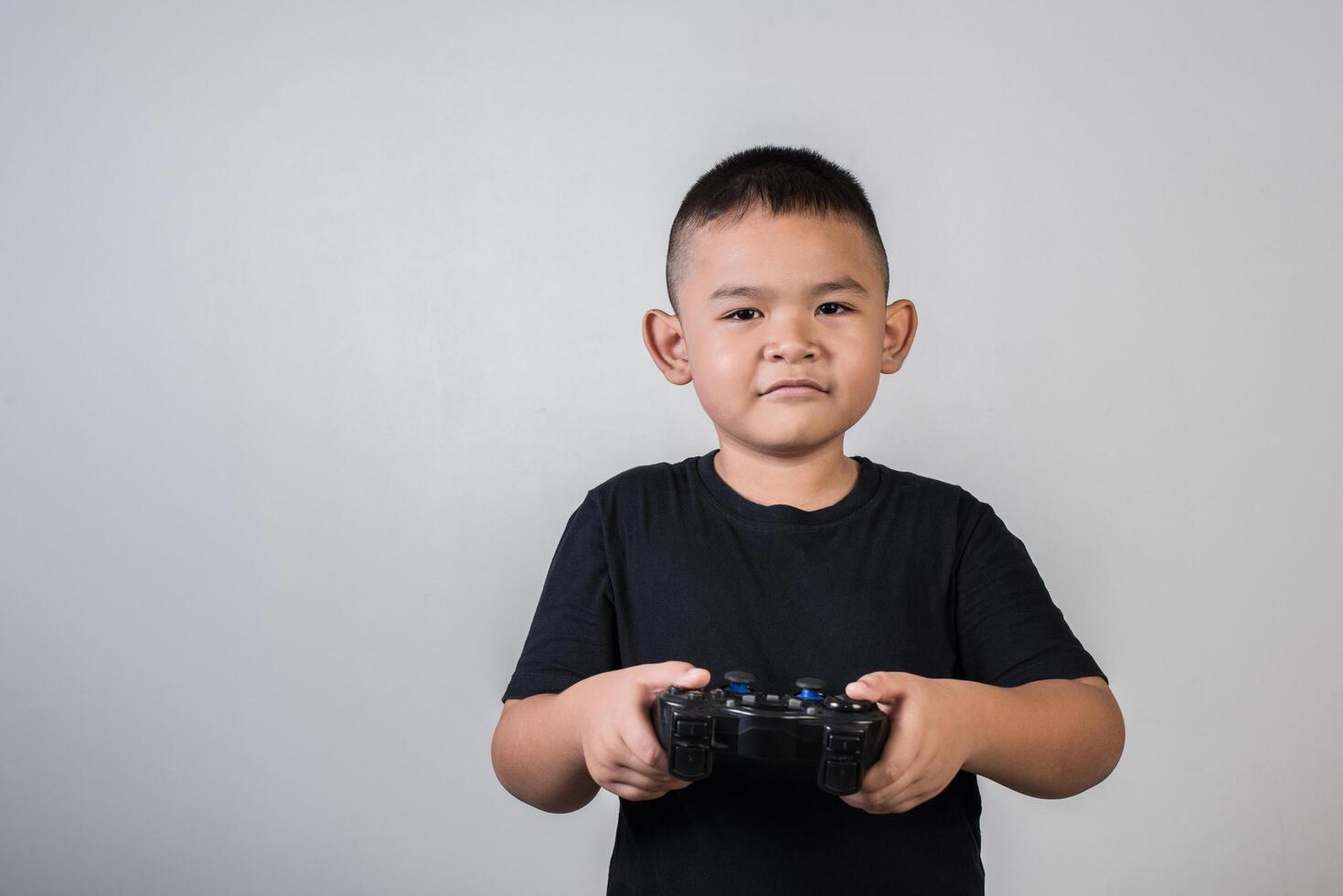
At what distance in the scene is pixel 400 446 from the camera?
1.42 meters

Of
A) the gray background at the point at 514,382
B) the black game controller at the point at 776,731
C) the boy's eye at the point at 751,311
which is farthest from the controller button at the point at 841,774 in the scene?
the gray background at the point at 514,382

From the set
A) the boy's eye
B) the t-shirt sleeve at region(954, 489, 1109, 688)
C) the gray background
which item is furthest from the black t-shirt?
the gray background

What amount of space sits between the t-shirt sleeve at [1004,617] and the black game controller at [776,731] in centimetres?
23

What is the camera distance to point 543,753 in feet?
2.77

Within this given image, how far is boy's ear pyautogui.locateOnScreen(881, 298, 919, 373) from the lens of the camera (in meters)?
0.99

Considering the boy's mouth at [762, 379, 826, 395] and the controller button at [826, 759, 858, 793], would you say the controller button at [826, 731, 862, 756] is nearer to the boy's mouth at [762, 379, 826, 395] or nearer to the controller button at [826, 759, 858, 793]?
the controller button at [826, 759, 858, 793]

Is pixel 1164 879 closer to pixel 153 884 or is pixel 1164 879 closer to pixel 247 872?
pixel 247 872

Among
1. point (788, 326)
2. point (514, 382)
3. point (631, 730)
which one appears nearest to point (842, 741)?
point (631, 730)

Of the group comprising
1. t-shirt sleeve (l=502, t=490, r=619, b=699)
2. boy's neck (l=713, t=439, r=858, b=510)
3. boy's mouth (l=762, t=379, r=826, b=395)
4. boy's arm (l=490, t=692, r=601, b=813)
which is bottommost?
boy's arm (l=490, t=692, r=601, b=813)

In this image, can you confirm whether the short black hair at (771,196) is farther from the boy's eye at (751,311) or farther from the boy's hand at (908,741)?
the boy's hand at (908,741)

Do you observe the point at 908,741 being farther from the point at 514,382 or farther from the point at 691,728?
the point at 514,382

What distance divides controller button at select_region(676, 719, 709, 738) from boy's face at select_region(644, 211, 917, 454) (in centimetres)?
30

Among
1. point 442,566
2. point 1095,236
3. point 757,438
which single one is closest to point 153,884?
point 442,566

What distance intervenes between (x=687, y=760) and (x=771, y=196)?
45 centimetres
